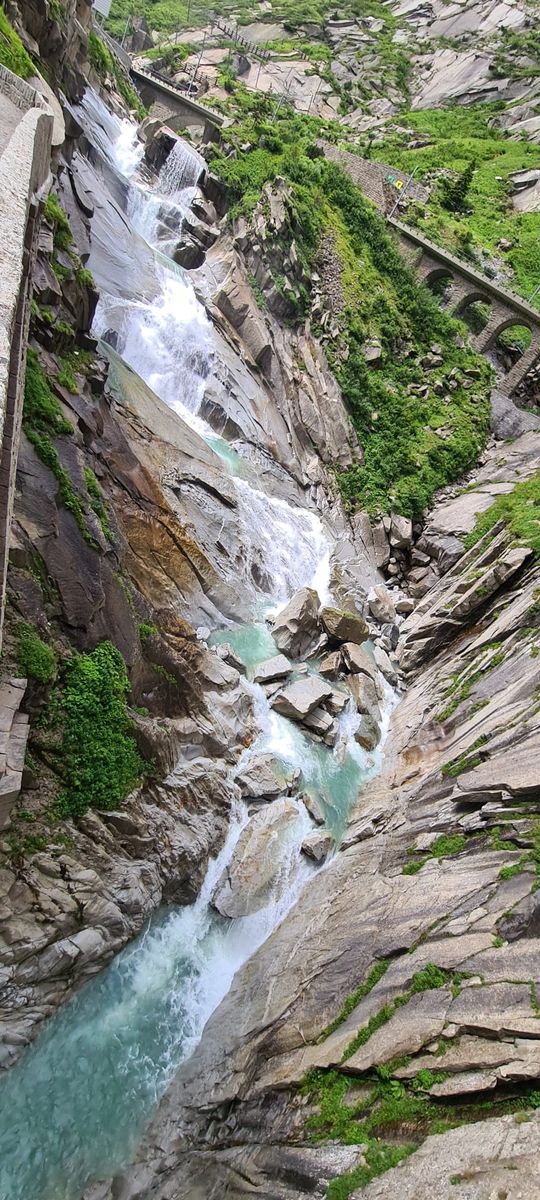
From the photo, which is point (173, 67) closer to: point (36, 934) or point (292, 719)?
point (292, 719)

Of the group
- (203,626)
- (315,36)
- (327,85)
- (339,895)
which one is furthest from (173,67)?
(339,895)

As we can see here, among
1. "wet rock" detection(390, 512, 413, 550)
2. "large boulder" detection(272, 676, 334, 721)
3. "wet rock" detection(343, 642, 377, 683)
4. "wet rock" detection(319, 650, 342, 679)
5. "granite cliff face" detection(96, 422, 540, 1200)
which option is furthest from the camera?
"wet rock" detection(390, 512, 413, 550)

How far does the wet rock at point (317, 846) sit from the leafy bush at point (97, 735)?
Answer: 5.00m

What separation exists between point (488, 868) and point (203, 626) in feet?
35.5

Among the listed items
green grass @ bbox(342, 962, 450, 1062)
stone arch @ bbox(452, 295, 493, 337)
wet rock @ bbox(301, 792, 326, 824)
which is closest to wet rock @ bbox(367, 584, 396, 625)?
wet rock @ bbox(301, 792, 326, 824)

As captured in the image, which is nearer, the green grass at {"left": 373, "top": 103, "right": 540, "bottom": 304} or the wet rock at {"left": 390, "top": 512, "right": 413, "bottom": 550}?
the wet rock at {"left": 390, "top": 512, "right": 413, "bottom": 550}

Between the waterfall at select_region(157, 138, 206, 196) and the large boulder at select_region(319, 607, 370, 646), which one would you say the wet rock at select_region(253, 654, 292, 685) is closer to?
the large boulder at select_region(319, 607, 370, 646)

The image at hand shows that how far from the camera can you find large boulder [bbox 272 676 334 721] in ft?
60.6

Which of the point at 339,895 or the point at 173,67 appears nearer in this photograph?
the point at 339,895

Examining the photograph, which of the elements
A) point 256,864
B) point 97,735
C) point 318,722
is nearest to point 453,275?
point 318,722

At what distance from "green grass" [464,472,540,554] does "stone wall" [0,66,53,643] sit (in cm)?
1724

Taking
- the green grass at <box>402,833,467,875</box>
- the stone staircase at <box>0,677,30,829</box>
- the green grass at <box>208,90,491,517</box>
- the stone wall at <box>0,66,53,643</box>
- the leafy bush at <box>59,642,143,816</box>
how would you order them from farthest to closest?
the green grass at <box>208,90,491,517</box>, the green grass at <box>402,833,467,875</box>, the leafy bush at <box>59,642,143,816</box>, the stone staircase at <box>0,677,30,829</box>, the stone wall at <box>0,66,53,643</box>

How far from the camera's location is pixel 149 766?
1338 centimetres

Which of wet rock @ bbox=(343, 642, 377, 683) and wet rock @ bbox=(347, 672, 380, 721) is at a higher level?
wet rock @ bbox=(343, 642, 377, 683)
